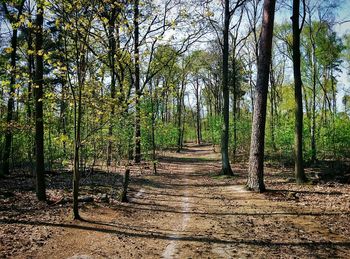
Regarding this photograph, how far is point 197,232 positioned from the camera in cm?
741

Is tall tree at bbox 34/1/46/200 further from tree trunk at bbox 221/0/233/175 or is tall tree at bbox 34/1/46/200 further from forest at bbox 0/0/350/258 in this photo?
tree trunk at bbox 221/0/233/175

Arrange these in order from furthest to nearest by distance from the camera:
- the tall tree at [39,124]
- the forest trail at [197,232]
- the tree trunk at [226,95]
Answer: the tree trunk at [226,95] → the tall tree at [39,124] → the forest trail at [197,232]

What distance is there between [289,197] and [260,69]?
470cm

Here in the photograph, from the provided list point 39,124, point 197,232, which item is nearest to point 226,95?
point 39,124

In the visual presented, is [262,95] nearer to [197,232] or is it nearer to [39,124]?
[197,232]

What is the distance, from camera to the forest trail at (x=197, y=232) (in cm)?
600

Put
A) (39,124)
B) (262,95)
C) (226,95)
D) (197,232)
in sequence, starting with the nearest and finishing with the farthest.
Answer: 1. (197,232)
2. (39,124)
3. (262,95)
4. (226,95)

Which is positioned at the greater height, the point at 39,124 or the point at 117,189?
the point at 39,124

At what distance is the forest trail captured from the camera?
6004 mm

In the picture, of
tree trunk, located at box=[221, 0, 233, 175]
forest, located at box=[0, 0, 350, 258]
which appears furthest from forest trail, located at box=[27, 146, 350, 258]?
tree trunk, located at box=[221, 0, 233, 175]

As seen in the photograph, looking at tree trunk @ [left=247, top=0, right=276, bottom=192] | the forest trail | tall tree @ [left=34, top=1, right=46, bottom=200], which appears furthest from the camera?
tree trunk @ [left=247, top=0, right=276, bottom=192]

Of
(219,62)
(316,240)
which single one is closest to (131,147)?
(316,240)

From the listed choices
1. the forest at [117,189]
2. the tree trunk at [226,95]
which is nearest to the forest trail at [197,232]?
the forest at [117,189]

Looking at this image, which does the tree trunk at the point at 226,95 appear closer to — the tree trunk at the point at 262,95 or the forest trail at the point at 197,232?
the tree trunk at the point at 262,95
